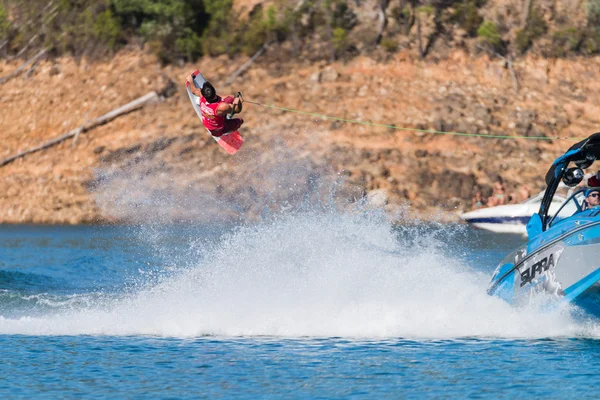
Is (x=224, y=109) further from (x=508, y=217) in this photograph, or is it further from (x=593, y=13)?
(x=593, y=13)

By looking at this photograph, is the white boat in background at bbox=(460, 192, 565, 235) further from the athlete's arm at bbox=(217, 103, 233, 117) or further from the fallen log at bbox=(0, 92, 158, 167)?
the athlete's arm at bbox=(217, 103, 233, 117)

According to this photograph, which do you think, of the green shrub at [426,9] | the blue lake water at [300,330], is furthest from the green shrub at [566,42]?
the blue lake water at [300,330]

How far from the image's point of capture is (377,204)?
33.0 m

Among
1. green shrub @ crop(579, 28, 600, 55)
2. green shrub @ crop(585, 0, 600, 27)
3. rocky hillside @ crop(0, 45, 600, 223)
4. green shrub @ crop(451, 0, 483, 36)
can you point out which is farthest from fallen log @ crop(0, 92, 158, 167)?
green shrub @ crop(585, 0, 600, 27)

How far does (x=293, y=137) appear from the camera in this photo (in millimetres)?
35688

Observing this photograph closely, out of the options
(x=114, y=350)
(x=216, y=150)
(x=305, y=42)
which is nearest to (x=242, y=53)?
(x=305, y=42)

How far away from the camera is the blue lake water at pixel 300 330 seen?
8.62m

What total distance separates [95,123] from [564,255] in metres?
30.8

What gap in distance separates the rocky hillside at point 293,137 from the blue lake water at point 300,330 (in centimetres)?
1741

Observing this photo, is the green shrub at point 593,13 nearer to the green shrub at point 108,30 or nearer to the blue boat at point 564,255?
the green shrub at point 108,30

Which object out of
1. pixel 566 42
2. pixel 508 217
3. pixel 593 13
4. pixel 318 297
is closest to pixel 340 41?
pixel 566 42

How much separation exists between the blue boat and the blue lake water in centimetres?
27

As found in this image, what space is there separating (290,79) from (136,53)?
23.6ft

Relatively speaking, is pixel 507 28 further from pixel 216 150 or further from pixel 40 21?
pixel 40 21
